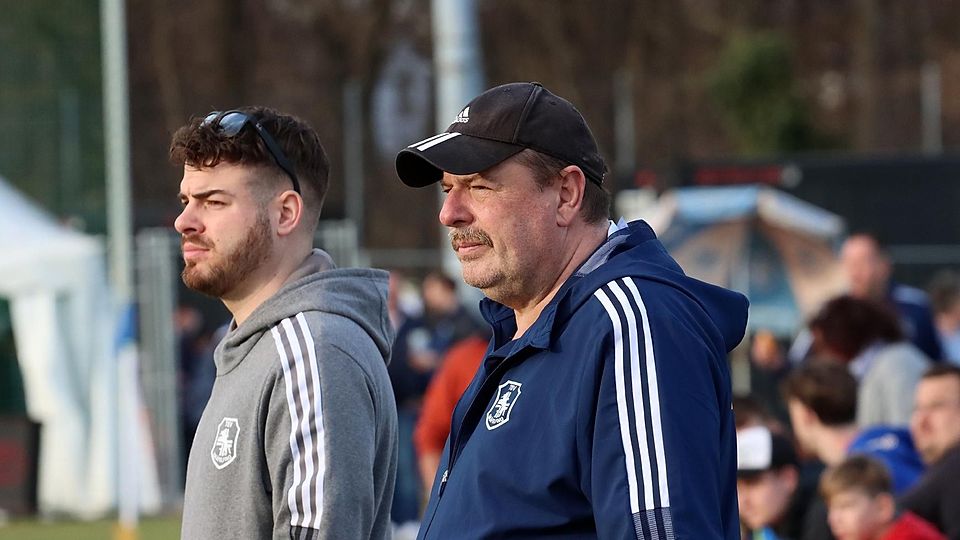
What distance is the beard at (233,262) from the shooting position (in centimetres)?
374

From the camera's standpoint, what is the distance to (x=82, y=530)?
13.7m

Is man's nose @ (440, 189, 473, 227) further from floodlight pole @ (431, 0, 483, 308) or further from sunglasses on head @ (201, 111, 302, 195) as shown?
floodlight pole @ (431, 0, 483, 308)

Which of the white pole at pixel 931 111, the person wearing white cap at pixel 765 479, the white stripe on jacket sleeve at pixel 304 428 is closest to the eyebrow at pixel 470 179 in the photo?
the white stripe on jacket sleeve at pixel 304 428

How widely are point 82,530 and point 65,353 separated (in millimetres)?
1855

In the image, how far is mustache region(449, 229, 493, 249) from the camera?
3020mm

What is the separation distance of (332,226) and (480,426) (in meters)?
12.7

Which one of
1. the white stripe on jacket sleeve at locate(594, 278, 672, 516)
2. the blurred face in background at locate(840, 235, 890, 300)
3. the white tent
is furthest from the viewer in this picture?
the white tent

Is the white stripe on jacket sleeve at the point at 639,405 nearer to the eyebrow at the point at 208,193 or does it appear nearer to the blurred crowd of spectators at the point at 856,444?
the eyebrow at the point at 208,193

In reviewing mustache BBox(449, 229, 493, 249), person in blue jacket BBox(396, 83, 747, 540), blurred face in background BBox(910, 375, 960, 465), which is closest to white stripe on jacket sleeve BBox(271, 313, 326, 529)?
person in blue jacket BBox(396, 83, 747, 540)

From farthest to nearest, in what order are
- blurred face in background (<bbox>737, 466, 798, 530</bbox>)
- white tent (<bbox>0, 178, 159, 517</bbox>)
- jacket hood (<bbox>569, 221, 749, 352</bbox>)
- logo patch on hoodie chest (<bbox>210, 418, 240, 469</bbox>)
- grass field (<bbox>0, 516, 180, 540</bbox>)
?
white tent (<bbox>0, 178, 159, 517</bbox>) < grass field (<bbox>0, 516, 180, 540</bbox>) < blurred face in background (<bbox>737, 466, 798, 530</bbox>) < logo patch on hoodie chest (<bbox>210, 418, 240, 469</bbox>) < jacket hood (<bbox>569, 221, 749, 352</bbox>)

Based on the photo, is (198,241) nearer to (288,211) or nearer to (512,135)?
(288,211)

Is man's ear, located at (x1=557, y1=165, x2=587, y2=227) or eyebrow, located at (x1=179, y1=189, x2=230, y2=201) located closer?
man's ear, located at (x1=557, y1=165, x2=587, y2=227)

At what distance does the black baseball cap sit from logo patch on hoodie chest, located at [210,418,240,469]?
0.84 meters

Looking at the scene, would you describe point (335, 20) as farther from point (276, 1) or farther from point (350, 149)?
point (350, 149)
